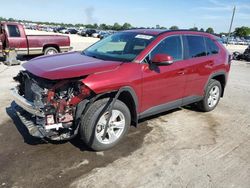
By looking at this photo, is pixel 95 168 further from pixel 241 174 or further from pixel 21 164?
pixel 241 174

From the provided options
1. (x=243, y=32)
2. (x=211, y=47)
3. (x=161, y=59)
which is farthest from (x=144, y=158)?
(x=243, y=32)

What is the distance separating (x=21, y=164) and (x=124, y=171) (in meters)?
1.45

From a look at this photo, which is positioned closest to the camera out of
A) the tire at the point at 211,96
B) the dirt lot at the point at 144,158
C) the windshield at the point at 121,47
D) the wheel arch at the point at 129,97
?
the dirt lot at the point at 144,158

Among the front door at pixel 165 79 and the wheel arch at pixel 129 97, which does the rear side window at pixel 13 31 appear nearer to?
the front door at pixel 165 79

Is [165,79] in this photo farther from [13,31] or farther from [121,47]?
[13,31]

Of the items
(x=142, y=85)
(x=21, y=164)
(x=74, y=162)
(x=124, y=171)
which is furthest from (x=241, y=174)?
(x=21, y=164)

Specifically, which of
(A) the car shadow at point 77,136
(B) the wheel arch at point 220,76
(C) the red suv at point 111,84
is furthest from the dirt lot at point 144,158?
(B) the wheel arch at point 220,76

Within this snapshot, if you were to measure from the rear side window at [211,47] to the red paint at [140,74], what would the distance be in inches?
9.4

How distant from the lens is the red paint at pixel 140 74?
3.83m

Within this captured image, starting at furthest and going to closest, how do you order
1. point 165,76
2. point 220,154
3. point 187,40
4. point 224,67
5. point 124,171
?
point 224,67 → point 187,40 → point 165,76 → point 220,154 → point 124,171

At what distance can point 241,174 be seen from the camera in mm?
3740

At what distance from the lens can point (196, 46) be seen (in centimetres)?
556

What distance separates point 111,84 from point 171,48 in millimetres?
1632

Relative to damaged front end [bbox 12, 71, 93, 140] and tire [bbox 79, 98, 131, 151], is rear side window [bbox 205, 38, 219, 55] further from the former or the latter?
damaged front end [bbox 12, 71, 93, 140]
